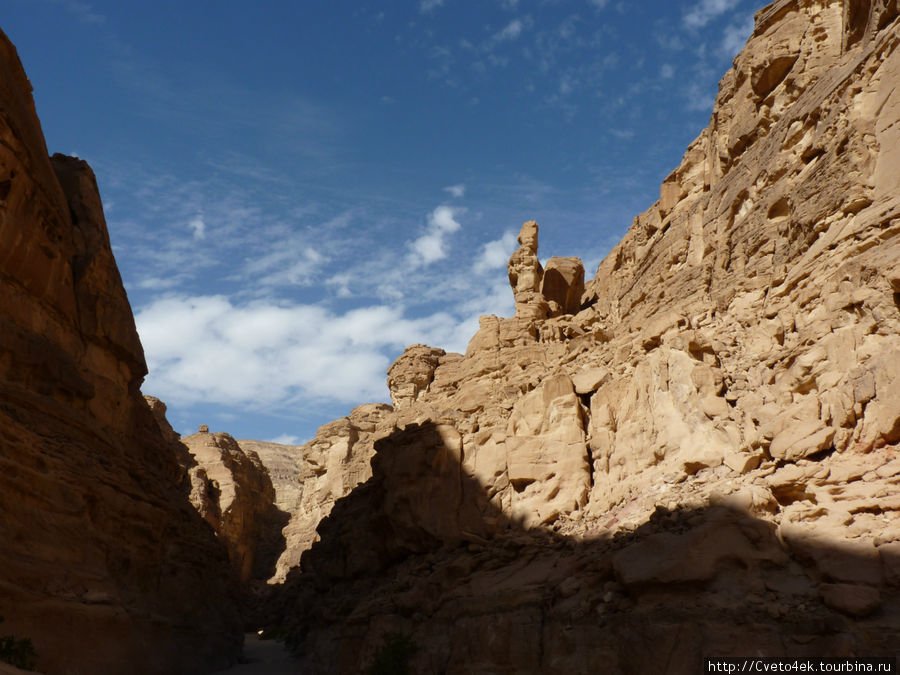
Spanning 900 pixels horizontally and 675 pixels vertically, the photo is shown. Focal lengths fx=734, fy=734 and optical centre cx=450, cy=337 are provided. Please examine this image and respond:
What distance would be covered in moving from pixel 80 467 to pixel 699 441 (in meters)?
16.5

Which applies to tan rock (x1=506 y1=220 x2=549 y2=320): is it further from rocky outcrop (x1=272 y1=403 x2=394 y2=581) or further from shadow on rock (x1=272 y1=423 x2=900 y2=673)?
rocky outcrop (x1=272 y1=403 x2=394 y2=581)

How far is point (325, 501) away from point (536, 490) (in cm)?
3870

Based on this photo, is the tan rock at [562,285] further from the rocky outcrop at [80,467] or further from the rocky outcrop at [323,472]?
the rocky outcrop at [323,472]

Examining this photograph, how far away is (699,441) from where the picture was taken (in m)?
18.1

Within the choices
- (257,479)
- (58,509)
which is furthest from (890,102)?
(257,479)

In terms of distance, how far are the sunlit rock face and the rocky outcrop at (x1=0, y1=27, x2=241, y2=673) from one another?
20.2 feet

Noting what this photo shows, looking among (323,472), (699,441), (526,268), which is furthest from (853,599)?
(323,472)

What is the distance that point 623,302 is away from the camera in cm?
2856

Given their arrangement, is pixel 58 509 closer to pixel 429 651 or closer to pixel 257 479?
pixel 429 651

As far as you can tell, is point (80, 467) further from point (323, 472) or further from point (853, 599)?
point (323, 472)

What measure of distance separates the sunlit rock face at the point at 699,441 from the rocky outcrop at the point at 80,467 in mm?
6164

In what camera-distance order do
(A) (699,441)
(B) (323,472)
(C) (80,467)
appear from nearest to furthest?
(A) (699,441) → (C) (80,467) → (B) (323,472)

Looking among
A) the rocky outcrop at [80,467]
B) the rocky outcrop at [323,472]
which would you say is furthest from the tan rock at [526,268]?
the rocky outcrop at [323,472]

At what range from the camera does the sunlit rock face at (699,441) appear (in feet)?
42.8
